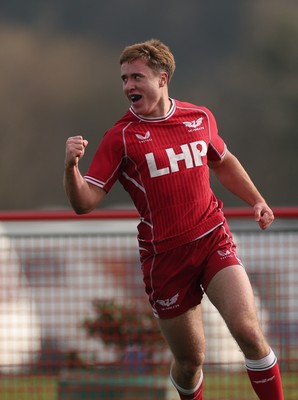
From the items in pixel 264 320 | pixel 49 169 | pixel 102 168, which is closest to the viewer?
pixel 102 168


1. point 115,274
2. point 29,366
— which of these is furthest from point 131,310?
point 29,366

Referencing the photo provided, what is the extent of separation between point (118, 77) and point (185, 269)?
10.0 metres

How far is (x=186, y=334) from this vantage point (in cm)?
726

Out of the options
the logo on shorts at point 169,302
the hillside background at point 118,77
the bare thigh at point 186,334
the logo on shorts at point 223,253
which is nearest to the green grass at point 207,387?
the bare thigh at point 186,334

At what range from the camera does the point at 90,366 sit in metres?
9.40

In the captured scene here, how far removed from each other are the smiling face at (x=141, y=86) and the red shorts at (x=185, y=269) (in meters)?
0.82

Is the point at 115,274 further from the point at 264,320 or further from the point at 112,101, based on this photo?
the point at 112,101

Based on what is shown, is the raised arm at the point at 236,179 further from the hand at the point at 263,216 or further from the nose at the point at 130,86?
the nose at the point at 130,86

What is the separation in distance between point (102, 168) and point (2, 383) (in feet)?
9.41

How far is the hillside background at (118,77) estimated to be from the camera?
54.7ft

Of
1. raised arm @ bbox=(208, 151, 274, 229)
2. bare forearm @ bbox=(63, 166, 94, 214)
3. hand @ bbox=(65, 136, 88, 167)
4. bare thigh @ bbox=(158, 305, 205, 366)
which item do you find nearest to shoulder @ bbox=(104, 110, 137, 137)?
bare forearm @ bbox=(63, 166, 94, 214)

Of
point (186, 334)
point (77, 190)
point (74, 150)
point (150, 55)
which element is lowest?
point (186, 334)

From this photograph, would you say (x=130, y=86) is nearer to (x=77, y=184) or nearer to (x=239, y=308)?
(x=77, y=184)

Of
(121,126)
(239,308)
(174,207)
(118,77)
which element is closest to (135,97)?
(121,126)
